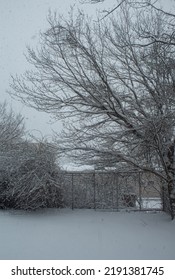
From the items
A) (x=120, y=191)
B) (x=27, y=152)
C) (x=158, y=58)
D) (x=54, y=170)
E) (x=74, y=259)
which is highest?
(x=158, y=58)

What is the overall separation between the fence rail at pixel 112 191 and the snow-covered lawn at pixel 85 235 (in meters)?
0.64

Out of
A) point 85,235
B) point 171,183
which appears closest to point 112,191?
point 171,183

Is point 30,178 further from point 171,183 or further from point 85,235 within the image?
point 171,183

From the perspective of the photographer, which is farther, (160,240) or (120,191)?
(120,191)

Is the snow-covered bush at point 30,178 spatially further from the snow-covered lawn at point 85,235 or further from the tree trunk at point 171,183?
the tree trunk at point 171,183

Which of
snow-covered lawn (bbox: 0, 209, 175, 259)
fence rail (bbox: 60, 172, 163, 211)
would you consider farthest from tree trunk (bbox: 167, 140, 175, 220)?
fence rail (bbox: 60, 172, 163, 211)

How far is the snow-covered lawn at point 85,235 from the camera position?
6.47m

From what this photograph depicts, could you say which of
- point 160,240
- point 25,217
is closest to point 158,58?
point 160,240

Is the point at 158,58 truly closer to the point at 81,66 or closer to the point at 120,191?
the point at 81,66

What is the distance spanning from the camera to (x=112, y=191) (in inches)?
457

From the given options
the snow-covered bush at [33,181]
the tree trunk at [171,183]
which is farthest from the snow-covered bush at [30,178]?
the tree trunk at [171,183]

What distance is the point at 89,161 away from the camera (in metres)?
10.2

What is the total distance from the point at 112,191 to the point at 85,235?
3.73m
